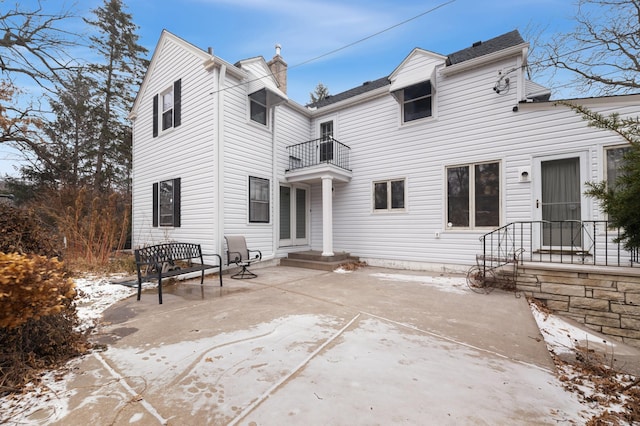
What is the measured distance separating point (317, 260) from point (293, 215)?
212cm

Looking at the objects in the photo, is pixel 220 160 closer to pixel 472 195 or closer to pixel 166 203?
pixel 166 203

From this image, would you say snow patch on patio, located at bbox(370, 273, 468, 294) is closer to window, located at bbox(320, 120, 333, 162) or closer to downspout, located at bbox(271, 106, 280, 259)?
downspout, located at bbox(271, 106, 280, 259)

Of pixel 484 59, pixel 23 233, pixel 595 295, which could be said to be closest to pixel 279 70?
pixel 484 59

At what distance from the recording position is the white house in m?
6.30

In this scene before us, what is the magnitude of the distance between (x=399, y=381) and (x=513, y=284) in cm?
474

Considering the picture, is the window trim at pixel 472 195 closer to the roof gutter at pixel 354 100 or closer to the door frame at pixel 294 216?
the roof gutter at pixel 354 100

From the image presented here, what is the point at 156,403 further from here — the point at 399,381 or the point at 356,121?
the point at 356,121

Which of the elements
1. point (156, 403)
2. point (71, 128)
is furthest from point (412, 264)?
point (71, 128)

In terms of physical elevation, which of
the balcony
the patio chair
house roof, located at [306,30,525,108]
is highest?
house roof, located at [306,30,525,108]

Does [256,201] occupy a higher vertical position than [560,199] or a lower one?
higher

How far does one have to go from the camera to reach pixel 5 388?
1.96 meters

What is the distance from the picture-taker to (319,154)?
33.1 feet

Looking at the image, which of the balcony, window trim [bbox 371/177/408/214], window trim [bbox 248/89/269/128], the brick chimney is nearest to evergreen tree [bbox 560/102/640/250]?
window trim [bbox 371/177/408/214]

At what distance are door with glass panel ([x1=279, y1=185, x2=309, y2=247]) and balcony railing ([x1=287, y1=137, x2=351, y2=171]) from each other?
35.7 inches
